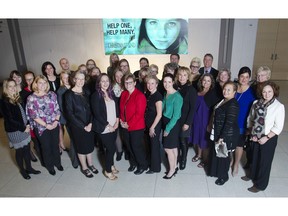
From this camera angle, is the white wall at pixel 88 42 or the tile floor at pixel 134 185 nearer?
the tile floor at pixel 134 185

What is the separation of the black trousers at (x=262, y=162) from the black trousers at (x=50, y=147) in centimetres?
265

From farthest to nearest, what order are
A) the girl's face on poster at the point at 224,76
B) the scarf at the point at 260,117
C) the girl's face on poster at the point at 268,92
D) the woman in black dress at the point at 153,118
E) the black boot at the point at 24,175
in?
the black boot at the point at 24,175, the girl's face on poster at the point at 224,76, the woman in black dress at the point at 153,118, the scarf at the point at 260,117, the girl's face on poster at the point at 268,92

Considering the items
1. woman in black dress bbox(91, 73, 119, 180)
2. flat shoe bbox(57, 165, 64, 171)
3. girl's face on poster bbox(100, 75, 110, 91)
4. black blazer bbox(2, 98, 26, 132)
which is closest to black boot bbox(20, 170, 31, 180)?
flat shoe bbox(57, 165, 64, 171)

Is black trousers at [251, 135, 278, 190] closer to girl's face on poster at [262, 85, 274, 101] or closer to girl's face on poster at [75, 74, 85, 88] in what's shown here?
girl's face on poster at [262, 85, 274, 101]

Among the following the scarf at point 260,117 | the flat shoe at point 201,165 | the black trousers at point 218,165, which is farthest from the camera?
the flat shoe at point 201,165

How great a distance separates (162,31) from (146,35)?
0.50 metres

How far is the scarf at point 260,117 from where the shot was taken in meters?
2.43

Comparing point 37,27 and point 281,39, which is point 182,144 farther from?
point 281,39

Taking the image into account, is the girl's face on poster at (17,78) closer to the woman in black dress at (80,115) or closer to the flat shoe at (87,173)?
the woman in black dress at (80,115)

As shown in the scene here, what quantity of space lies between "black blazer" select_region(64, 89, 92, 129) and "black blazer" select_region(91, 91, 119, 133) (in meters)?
0.11

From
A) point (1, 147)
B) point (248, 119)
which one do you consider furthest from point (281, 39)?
point (1, 147)

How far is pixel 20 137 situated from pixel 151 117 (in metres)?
1.80

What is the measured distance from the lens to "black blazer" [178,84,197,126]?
284 cm

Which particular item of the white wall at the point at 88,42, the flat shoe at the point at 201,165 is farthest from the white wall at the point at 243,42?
the flat shoe at the point at 201,165
